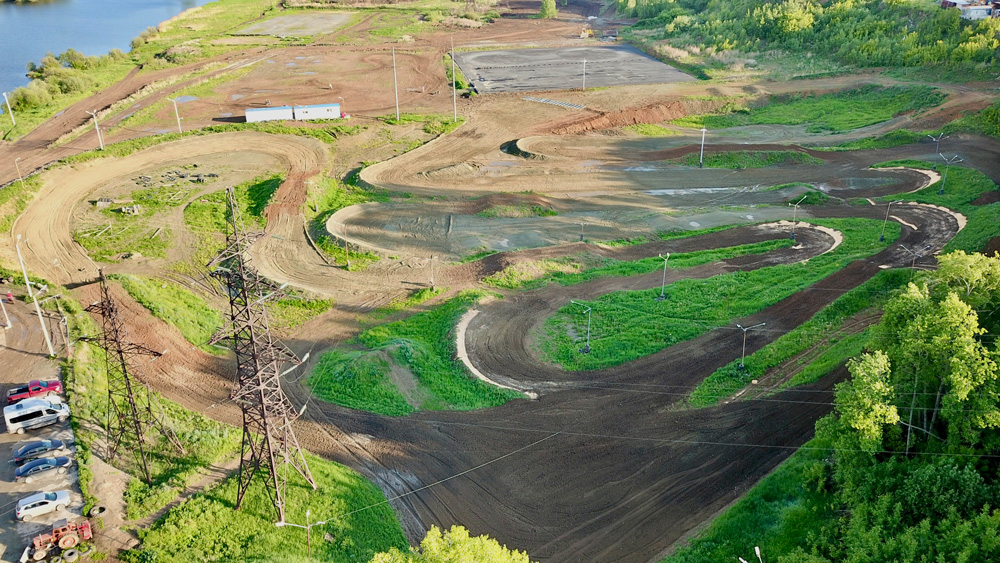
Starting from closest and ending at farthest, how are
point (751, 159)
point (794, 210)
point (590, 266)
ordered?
point (590, 266), point (794, 210), point (751, 159)

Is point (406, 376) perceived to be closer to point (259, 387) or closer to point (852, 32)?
point (259, 387)

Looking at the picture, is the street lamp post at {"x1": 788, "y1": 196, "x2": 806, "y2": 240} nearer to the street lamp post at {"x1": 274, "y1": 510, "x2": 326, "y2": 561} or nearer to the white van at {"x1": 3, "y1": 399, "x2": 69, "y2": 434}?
the street lamp post at {"x1": 274, "y1": 510, "x2": 326, "y2": 561}

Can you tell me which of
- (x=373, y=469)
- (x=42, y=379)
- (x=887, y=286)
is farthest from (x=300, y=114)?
(x=887, y=286)

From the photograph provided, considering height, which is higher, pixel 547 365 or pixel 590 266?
pixel 590 266

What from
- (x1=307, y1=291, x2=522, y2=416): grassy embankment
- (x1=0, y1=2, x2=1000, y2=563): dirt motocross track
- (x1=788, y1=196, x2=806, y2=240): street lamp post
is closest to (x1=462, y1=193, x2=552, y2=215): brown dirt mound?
(x1=0, y1=2, x2=1000, y2=563): dirt motocross track

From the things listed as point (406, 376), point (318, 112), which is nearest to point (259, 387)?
point (406, 376)

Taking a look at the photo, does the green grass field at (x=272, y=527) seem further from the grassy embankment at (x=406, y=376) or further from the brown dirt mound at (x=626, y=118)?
the brown dirt mound at (x=626, y=118)
